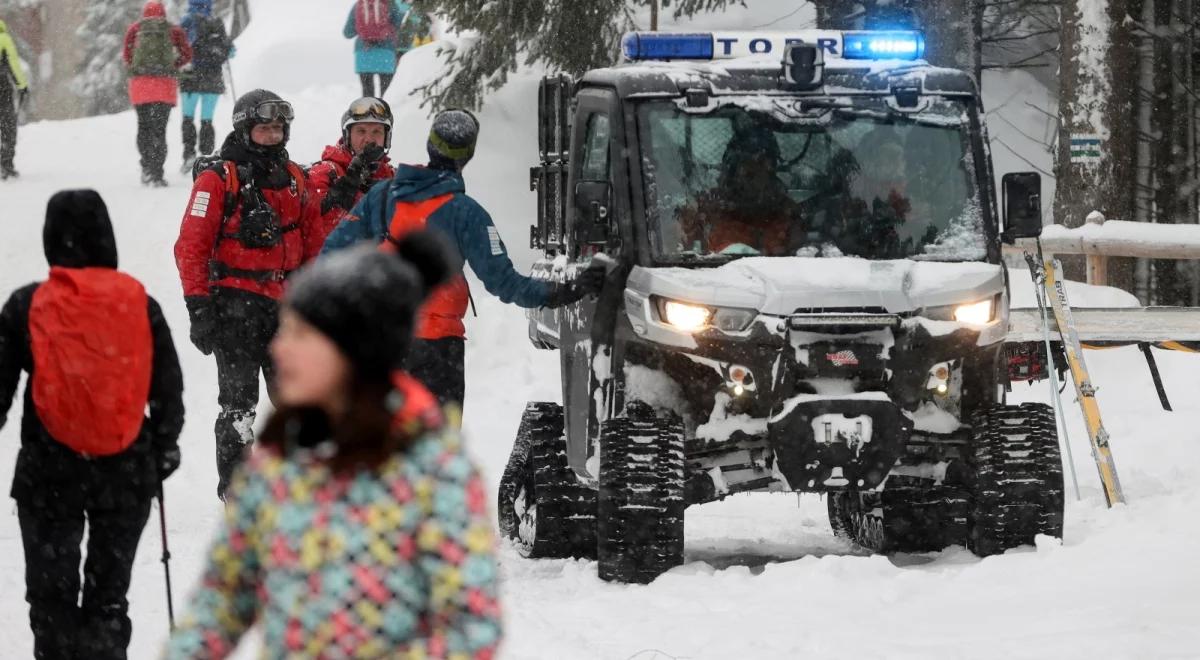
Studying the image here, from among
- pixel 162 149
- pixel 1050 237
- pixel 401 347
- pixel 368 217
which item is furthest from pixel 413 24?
pixel 401 347

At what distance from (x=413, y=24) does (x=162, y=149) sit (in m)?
5.15

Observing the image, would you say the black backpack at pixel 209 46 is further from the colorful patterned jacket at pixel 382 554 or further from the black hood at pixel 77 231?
the colorful patterned jacket at pixel 382 554

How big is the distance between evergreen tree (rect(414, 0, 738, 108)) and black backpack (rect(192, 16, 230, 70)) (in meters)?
3.09

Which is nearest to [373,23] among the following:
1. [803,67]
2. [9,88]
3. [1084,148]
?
[9,88]

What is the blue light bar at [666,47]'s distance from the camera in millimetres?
8391

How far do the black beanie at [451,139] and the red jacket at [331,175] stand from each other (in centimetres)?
157

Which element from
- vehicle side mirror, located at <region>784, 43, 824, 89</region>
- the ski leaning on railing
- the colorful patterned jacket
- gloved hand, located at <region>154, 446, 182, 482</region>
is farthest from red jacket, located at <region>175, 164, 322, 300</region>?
the colorful patterned jacket

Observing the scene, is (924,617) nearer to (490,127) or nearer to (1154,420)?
(1154,420)

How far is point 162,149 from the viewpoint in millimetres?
20547

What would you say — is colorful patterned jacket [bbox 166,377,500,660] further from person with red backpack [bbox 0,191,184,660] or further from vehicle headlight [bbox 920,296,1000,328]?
vehicle headlight [bbox 920,296,1000,328]

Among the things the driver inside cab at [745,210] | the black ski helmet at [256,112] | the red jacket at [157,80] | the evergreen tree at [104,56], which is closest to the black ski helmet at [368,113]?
the black ski helmet at [256,112]

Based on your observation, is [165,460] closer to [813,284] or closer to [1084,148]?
[813,284]

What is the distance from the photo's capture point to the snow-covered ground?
6.55 m

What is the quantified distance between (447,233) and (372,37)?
14.9 m
